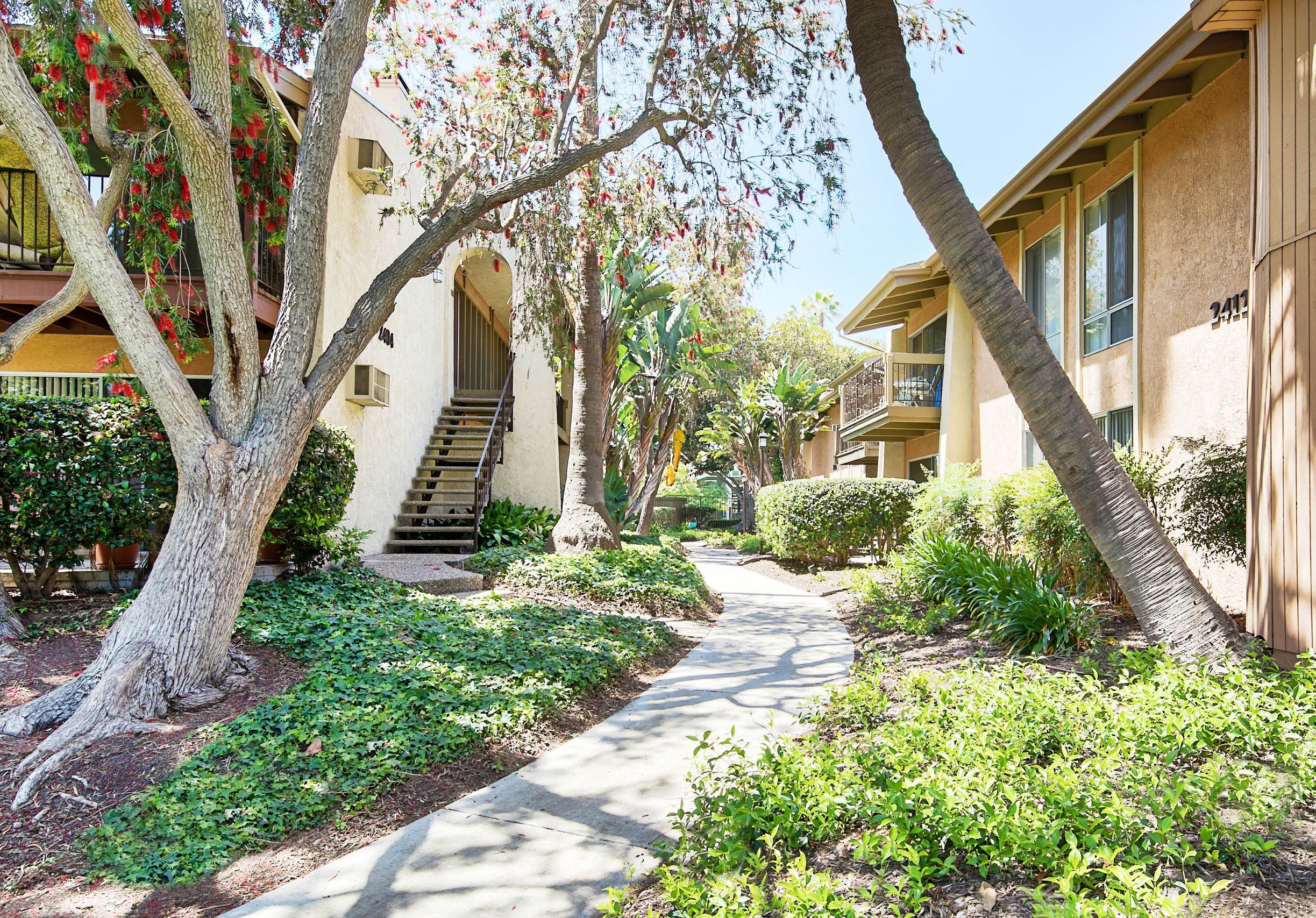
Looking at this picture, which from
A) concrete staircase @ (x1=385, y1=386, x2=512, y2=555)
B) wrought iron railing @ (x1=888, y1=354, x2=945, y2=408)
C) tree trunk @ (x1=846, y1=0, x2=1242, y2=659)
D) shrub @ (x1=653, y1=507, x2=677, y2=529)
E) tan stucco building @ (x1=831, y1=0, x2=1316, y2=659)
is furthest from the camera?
shrub @ (x1=653, y1=507, x2=677, y2=529)

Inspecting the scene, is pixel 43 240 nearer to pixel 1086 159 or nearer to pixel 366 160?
pixel 366 160

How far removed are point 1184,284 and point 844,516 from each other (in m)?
6.20

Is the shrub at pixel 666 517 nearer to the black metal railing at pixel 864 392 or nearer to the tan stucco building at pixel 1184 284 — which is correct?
the black metal railing at pixel 864 392

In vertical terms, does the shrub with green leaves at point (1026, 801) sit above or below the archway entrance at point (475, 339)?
below

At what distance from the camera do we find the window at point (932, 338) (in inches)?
679

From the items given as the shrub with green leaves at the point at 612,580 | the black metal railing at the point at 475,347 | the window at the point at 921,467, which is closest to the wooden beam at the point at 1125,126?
the shrub with green leaves at the point at 612,580

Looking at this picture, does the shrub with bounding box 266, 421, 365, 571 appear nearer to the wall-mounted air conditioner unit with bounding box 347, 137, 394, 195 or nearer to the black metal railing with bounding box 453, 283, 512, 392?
the wall-mounted air conditioner unit with bounding box 347, 137, 394, 195

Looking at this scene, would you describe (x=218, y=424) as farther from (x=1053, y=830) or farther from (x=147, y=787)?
(x=1053, y=830)

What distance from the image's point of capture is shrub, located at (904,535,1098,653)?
6070 mm

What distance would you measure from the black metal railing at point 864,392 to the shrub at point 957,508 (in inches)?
242

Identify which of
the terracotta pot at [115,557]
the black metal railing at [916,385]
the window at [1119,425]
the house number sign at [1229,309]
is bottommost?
the terracotta pot at [115,557]

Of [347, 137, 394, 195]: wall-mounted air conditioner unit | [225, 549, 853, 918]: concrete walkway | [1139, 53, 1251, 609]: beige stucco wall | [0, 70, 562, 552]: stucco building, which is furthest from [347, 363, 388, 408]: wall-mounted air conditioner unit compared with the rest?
[1139, 53, 1251, 609]: beige stucco wall

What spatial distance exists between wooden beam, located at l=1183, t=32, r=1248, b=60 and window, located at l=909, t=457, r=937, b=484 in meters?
10.5

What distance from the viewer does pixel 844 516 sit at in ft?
44.8
